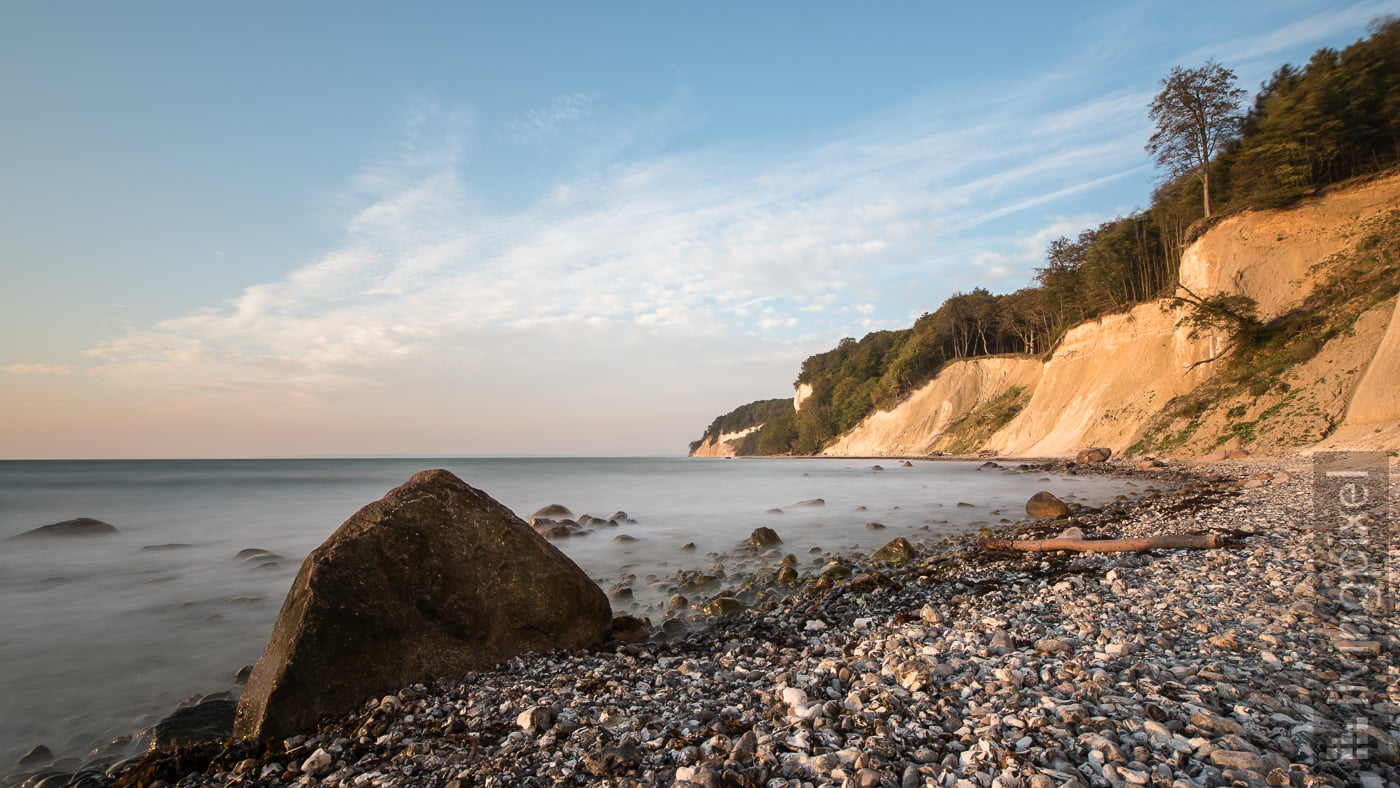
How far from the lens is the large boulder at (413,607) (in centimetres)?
426

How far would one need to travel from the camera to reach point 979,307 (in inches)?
2832

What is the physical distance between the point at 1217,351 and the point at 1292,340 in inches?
156

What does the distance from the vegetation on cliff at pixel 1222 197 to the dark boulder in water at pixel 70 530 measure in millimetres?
42420

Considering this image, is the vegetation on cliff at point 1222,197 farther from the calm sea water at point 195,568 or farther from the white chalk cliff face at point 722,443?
the white chalk cliff face at point 722,443

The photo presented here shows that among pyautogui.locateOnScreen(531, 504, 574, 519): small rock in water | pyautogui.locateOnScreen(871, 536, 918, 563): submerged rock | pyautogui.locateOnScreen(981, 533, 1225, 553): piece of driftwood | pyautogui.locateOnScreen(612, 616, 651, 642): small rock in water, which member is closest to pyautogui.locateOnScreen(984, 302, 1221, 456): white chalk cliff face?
pyautogui.locateOnScreen(981, 533, 1225, 553): piece of driftwood

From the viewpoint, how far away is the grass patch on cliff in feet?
70.3

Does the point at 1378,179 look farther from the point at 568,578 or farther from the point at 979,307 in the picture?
the point at 979,307

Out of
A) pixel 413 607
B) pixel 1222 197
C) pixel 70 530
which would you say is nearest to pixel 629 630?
pixel 413 607

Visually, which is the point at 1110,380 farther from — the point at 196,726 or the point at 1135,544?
the point at 196,726

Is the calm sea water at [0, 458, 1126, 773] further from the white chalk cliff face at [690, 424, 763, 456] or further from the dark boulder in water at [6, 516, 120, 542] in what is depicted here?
the white chalk cliff face at [690, 424, 763, 456]

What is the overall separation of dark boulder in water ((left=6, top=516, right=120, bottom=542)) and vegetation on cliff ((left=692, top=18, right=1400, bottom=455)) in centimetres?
4242

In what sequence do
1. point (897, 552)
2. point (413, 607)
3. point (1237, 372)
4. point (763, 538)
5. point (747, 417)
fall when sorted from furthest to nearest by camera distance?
point (747, 417)
point (1237, 372)
point (763, 538)
point (897, 552)
point (413, 607)

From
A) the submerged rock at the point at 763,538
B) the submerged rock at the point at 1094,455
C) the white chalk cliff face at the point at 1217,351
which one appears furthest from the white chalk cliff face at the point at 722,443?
the submerged rock at the point at 763,538

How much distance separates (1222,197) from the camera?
33781 millimetres
